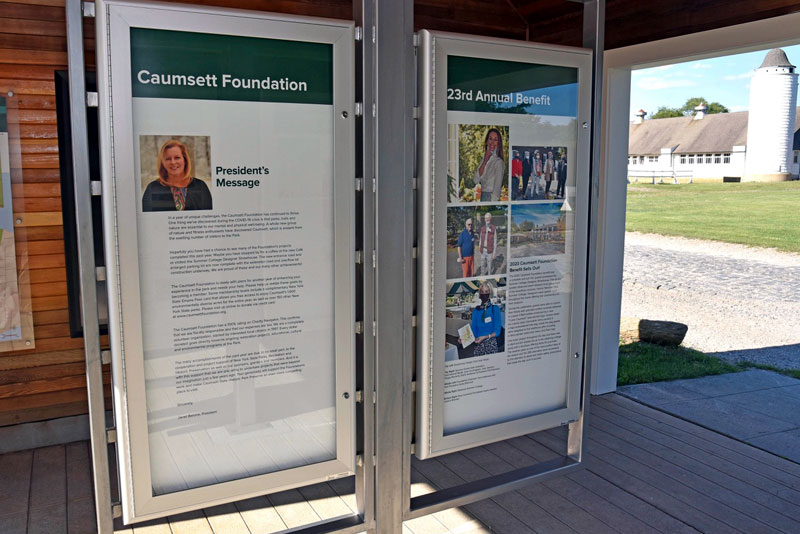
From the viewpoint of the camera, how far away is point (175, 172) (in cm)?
237

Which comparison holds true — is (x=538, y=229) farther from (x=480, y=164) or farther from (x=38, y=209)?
(x=38, y=209)

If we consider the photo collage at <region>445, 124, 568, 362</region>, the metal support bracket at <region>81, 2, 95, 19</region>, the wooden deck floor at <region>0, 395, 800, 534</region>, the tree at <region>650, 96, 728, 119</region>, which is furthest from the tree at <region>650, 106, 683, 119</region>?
the metal support bracket at <region>81, 2, 95, 19</region>

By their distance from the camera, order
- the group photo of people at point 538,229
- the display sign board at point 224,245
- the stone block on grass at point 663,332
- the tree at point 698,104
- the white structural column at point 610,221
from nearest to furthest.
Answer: the display sign board at point 224,245
the group photo of people at point 538,229
the white structural column at point 610,221
the stone block on grass at point 663,332
the tree at point 698,104

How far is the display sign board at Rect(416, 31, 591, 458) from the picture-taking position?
111 inches

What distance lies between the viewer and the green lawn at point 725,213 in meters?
20.6

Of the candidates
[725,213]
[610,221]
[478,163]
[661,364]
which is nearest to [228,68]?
[478,163]

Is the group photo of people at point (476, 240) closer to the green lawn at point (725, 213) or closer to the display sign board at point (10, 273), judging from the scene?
the display sign board at point (10, 273)

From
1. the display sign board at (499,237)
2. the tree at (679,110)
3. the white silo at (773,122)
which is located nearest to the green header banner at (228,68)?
the display sign board at (499,237)

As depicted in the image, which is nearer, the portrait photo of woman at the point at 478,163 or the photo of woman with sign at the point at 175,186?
the photo of woman with sign at the point at 175,186

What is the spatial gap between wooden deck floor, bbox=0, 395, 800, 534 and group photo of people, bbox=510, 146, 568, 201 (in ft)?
5.37

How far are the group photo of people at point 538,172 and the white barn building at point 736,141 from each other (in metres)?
33.4

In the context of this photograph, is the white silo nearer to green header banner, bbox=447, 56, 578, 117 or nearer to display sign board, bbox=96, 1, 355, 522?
Result: green header banner, bbox=447, 56, 578, 117

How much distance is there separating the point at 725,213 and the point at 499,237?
2570 cm

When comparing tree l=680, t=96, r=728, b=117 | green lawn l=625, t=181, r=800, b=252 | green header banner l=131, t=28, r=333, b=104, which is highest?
tree l=680, t=96, r=728, b=117
